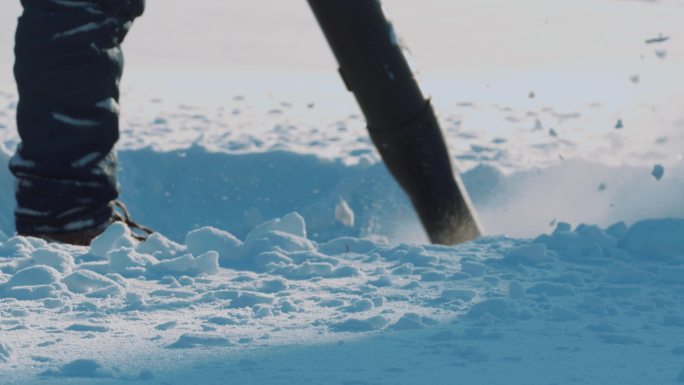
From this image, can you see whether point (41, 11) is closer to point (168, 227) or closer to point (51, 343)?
point (51, 343)

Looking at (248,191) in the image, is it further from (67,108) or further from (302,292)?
(302,292)

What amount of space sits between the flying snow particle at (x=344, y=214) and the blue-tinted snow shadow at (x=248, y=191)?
0.03 m

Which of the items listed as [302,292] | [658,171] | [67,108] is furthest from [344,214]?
[302,292]

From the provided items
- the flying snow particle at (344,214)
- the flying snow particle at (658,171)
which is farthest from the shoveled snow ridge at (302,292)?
the flying snow particle at (344,214)

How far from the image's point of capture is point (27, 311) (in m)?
1.88

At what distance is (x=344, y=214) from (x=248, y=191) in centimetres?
55

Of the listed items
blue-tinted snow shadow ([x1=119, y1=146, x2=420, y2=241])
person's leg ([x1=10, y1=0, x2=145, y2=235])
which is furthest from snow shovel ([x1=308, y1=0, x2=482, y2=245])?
blue-tinted snow shadow ([x1=119, y1=146, x2=420, y2=241])

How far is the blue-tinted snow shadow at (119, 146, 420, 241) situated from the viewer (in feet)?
14.5

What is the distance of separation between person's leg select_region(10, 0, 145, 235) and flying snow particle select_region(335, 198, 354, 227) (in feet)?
5.07

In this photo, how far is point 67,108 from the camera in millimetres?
2775

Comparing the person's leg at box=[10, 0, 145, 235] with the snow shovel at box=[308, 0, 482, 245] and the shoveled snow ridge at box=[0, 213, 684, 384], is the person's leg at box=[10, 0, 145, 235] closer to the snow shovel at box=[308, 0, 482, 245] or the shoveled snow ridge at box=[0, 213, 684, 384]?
the shoveled snow ridge at box=[0, 213, 684, 384]

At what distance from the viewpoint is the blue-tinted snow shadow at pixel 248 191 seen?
4.41 meters

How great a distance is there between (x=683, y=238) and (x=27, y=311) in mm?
1491

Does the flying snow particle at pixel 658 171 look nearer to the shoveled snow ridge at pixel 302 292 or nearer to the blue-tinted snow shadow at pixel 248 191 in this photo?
the blue-tinted snow shadow at pixel 248 191
